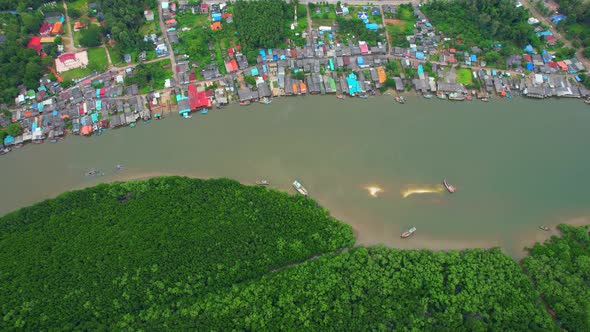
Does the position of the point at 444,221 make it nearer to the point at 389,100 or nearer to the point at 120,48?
the point at 389,100

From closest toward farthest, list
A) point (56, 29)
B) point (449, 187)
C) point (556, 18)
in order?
1. point (449, 187)
2. point (56, 29)
3. point (556, 18)

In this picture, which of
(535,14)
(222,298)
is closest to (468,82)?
(535,14)

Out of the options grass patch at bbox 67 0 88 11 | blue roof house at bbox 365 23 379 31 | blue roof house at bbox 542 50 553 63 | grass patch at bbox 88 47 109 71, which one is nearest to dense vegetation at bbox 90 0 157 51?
grass patch at bbox 88 47 109 71

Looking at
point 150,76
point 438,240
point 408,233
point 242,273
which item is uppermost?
point 150,76

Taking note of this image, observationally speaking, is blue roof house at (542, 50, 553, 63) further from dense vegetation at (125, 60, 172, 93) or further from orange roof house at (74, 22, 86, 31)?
orange roof house at (74, 22, 86, 31)

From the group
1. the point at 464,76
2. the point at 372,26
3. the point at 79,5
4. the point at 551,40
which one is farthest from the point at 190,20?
the point at 551,40

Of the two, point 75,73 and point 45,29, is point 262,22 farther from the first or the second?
point 45,29
